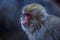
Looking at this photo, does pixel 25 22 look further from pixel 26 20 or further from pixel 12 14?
pixel 12 14

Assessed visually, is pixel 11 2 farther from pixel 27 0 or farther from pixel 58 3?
pixel 58 3

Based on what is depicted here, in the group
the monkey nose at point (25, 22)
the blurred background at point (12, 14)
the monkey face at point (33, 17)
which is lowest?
the monkey nose at point (25, 22)

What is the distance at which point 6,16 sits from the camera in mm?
2170

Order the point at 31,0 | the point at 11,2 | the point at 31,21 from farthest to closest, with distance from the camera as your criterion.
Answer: the point at 11,2
the point at 31,0
the point at 31,21

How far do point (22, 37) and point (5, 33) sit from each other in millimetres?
171

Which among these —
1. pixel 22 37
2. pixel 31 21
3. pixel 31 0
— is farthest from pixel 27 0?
pixel 31 21

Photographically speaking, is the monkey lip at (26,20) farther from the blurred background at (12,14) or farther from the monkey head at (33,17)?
the blurred background at (12,14)

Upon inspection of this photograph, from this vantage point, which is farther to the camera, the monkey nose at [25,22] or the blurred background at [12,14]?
the blurred background at [12,14]

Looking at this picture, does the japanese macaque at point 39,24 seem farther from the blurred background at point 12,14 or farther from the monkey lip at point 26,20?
the blurred background at point 12,14

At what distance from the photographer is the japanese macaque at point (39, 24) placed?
5.30 feet

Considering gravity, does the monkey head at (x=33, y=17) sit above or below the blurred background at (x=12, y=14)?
below

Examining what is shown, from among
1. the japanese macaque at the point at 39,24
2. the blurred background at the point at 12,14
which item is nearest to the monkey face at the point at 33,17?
the japanese macaque at the point at 39,24

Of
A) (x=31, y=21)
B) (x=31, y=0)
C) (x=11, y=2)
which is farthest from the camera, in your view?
(x=11, y=2)

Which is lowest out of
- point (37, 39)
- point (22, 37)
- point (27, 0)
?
point (37, 39)
